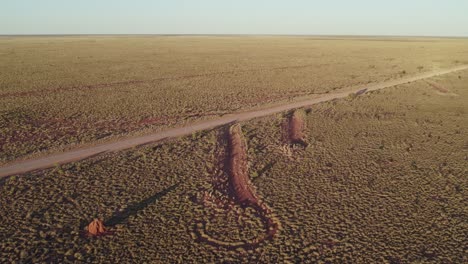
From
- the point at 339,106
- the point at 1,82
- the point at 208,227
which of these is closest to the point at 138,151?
the point at 208,227

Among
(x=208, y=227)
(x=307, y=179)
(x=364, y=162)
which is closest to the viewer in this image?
(x=208, y=227)

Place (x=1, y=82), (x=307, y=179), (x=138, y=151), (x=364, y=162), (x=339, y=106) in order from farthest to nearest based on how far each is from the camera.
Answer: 1. (x=1, y=82)
2. (x=339, y=106)
3. (x=138, y=151)
4. (x=364, y=162)
5. (x=307, y=179)

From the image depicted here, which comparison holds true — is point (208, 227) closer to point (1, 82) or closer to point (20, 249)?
point (20, 249)

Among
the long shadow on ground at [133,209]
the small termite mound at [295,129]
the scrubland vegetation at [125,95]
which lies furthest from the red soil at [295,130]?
the long shadow on ground at [133,209]

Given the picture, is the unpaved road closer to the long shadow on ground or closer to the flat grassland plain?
the flat grassland plain

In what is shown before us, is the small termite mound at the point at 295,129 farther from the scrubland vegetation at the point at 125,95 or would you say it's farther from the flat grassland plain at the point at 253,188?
the scrubland vegetation at the point at 125,95

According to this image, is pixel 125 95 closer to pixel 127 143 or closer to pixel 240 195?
pixel 127 143
